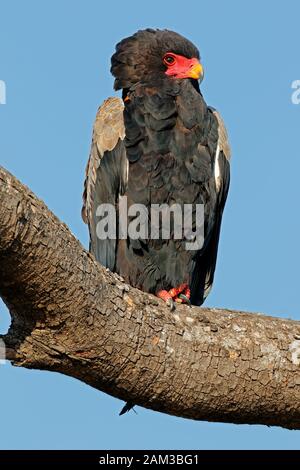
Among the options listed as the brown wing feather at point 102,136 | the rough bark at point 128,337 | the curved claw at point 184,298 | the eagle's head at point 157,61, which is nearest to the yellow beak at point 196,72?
the eagle's head at point 157,61

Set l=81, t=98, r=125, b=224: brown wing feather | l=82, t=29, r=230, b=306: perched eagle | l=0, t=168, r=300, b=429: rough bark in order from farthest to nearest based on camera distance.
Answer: l=81, t=98, r=125, b=224: brown wing feather, l=82, t=29, r=230, b=306: perched eagle, l=0, t=168, r=300, b=429: rough bark

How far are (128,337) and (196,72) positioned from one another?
292 centimetres

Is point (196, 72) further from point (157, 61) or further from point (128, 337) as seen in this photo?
point (128, 337)

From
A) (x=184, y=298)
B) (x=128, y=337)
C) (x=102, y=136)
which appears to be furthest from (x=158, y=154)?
(x=128, y=337)

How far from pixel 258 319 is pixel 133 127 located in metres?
2.14

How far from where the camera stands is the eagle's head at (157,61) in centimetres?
671

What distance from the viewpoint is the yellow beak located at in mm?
6666

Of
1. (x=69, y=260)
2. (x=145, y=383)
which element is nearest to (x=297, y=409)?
(x=145, y=383)

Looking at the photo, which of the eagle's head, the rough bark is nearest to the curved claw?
the rough bark

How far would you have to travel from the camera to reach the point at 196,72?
Result: 668 centimetres

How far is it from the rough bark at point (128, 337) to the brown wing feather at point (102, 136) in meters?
2.12

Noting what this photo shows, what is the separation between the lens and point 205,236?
6.63 metres

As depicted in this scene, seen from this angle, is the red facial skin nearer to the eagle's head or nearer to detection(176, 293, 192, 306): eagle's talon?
the eagle's head

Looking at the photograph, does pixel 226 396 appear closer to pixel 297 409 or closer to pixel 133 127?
pixel 297 409
